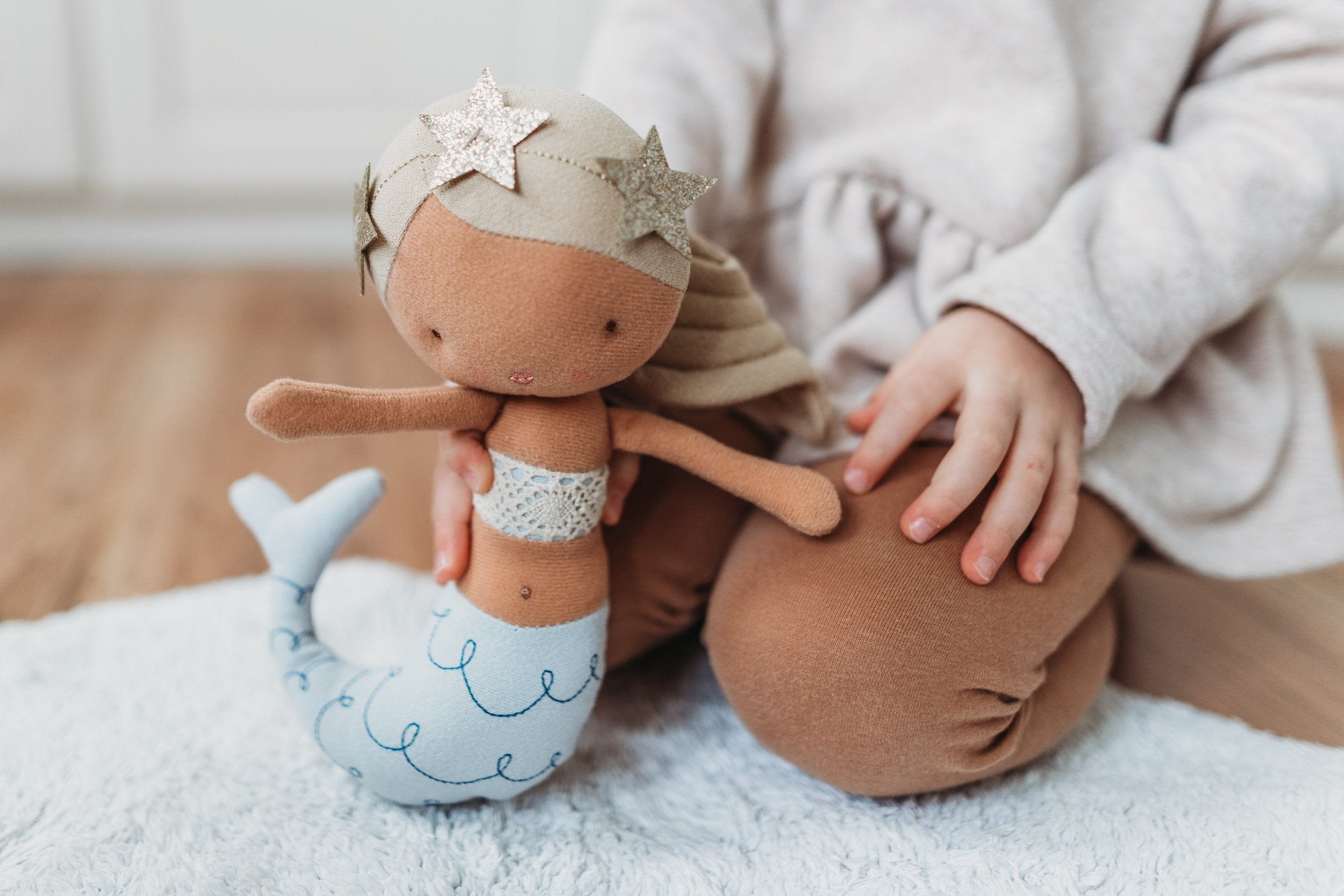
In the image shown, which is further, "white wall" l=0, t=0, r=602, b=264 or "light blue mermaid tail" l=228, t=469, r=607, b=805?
"white wall" l=0, t=0, r=602, b=264

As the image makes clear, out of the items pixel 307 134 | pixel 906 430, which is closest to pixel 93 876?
pixel 906 430

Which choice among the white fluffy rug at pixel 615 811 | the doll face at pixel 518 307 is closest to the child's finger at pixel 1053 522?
the white fluffy rug at pixel 615 811

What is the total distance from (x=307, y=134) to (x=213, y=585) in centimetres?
105

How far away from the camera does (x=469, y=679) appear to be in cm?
40

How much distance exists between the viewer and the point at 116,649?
547 millimetres

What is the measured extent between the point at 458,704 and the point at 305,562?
0.12 m

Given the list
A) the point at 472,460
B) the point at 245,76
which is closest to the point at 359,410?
the point at 472,460

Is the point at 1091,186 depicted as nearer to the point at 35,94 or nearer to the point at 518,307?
the point at 518,307

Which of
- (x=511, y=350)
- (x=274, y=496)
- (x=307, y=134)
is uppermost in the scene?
(x=511, y=350)

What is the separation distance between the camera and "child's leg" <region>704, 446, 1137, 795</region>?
44 cm

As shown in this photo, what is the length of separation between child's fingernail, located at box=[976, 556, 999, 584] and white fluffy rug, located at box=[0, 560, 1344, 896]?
0.37 ft

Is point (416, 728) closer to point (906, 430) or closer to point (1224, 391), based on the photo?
point (906, 430)

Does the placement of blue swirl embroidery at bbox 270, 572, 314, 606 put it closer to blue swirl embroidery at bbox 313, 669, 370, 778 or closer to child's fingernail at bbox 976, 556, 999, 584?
blue swirl embroidery at bbox 313, 669, 370, 778

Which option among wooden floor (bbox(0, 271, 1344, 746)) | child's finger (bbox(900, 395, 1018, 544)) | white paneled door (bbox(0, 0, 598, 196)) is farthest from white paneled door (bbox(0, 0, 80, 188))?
child's finger (bbox(900, 395, 1018, 544))
